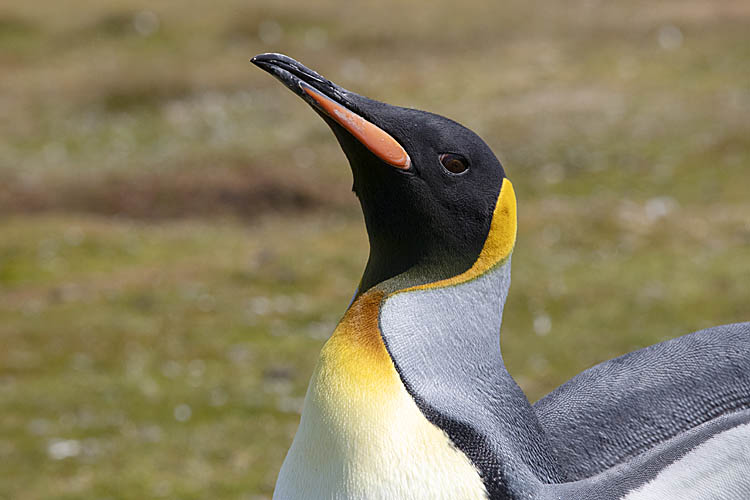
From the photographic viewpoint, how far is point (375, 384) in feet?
9.93

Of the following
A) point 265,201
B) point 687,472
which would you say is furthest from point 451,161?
point 265,201

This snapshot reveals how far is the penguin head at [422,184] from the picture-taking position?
10.1 feet

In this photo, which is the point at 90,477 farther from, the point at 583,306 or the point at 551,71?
the point at 551,71

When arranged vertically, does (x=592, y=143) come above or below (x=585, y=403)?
below

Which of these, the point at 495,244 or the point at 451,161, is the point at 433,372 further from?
the point at 451,161

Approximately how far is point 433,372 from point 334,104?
875 mm

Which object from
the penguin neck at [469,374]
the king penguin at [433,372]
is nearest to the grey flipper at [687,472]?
the king penguin at [433,372]

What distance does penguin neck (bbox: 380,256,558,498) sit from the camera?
303 cm

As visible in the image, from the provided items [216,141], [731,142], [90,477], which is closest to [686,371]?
[90,477]

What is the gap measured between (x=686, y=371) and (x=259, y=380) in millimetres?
7909

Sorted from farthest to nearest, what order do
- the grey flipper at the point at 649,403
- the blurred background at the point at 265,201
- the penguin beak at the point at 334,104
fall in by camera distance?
the blurred background at the point at 265,201 → the grey flipper at the point at 649,403 → the penguin beak at the point at 334,104

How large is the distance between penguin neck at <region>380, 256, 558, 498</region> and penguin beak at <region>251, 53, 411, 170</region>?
0.44 metres

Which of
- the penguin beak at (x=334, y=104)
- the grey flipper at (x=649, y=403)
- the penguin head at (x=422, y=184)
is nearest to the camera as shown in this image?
the penguin beak at (x=334, y=104)

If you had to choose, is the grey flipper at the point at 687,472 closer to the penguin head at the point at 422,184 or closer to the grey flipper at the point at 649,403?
the grey flipper at the point at 649,403
